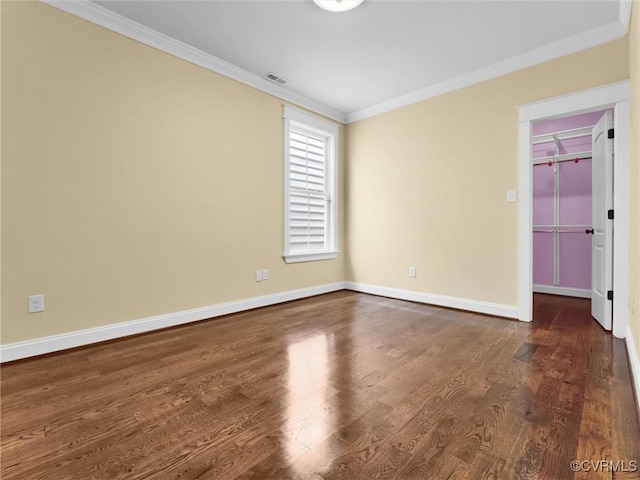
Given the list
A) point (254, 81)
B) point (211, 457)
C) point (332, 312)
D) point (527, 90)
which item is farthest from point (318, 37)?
point (211, 457)

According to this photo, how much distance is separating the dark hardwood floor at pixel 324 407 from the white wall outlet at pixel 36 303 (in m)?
0.35

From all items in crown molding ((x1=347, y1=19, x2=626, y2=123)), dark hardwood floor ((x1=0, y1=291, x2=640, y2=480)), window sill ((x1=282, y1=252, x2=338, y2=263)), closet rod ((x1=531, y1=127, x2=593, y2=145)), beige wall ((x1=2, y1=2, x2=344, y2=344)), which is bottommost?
dark hardwood floor ((x1=0, y1=291, x2=640, y2=480))

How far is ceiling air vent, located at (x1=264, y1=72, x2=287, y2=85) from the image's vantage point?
3529 mm

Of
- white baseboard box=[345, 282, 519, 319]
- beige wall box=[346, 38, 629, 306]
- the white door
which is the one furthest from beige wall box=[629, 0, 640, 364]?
white baseboard box=[345, 282, 519, 319]

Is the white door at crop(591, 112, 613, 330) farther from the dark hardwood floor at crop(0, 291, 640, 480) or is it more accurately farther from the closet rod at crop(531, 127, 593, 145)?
the closet rod at crop(531, 127, 593, 145)

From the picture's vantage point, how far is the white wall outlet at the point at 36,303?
224 cm

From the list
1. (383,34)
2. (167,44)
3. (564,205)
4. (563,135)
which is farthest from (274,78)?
(564,205)

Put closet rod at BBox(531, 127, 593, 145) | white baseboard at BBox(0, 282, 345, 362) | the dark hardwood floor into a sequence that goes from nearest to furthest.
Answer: the dark hardwood floor, white baseboard at BBox(0, 282, 345, 362), closet rod at BBox(531, 127, 593, 145)

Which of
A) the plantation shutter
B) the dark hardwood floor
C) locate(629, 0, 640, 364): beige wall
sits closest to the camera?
the dark hardwood floor

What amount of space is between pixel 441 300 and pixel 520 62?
2610mm

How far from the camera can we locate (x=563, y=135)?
174 inches

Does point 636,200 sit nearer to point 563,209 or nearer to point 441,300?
point 441,300

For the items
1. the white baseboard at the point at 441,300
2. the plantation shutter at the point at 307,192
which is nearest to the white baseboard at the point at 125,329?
the plantation shutter at the point at 307,192

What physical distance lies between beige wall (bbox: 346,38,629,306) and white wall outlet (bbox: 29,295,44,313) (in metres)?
3.53
